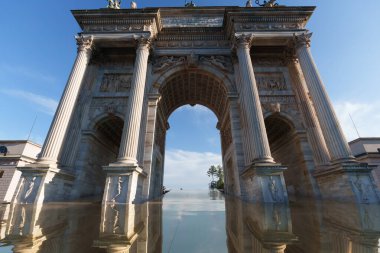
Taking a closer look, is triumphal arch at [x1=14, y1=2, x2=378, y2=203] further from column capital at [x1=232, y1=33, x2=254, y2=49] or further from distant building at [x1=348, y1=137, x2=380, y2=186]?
distant building at [x1=348, y1=137, x2=380, y2=186]

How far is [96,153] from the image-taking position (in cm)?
1386

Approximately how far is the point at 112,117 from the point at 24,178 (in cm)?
615

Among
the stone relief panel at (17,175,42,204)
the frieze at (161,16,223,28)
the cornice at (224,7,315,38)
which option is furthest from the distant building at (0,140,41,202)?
the cornice at (224,7,315,38)

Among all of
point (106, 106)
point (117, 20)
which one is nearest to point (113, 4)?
point (117, 20)

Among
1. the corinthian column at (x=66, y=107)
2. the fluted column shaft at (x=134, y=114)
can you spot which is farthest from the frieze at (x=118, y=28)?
the fluted column shaft at (x=134, y=114)

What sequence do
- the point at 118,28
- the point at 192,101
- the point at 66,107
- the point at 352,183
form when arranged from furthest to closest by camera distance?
the point at 192,101 → the point at 118,28 → the point at 66,107 → the point at 352,183

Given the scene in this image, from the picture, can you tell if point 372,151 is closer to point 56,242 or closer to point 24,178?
point 56,242

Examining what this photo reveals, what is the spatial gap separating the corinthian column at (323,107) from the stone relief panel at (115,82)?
12.9m

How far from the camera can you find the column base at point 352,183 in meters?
8.19

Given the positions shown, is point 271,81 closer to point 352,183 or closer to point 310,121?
point 310,121

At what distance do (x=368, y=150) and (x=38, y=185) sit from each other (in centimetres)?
2989

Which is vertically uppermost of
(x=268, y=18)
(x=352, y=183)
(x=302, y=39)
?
(x=268, y=18)

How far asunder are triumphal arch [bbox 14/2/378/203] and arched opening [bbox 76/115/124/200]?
8 centimetres

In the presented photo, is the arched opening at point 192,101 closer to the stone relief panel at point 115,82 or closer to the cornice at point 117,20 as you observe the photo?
the stone relief panel at point 115,82
